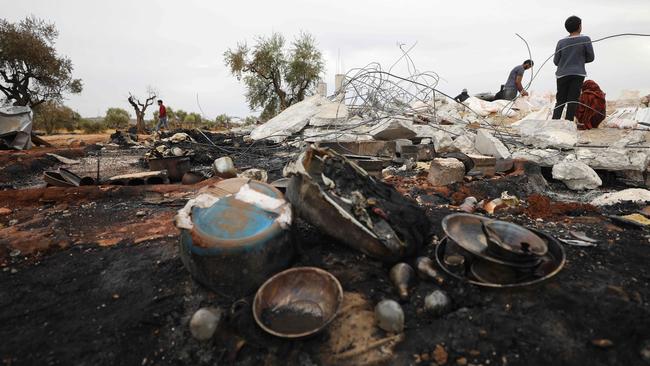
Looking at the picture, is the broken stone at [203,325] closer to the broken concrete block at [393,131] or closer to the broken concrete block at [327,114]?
the broken concrete block at [393,131]

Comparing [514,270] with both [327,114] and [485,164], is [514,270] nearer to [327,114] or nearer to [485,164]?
[485,164]

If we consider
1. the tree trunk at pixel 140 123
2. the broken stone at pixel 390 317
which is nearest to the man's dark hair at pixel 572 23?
the broken stone at pixel 390 317

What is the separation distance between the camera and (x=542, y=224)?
2615 mm

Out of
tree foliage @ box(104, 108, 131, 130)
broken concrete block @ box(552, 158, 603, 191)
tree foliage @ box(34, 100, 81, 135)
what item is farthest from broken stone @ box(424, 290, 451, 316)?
tree foliage @ box(104, 108, 131, 130)

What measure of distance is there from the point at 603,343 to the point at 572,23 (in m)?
5.41

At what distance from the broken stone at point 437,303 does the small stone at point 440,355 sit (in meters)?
0.21

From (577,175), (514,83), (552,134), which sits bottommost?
(577,175)

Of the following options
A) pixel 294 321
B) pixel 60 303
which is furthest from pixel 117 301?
pixel 294 321

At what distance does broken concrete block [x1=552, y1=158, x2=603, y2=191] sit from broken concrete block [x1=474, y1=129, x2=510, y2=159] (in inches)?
25.7

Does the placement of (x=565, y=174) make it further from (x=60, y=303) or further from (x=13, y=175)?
(x=13, y=175)

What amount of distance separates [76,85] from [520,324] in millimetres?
21976

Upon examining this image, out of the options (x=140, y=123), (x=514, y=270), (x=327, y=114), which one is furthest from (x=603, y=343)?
(x=140, y=123)

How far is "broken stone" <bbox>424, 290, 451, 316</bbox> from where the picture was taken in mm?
1670

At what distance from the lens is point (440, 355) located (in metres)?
1.44
